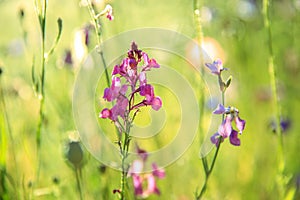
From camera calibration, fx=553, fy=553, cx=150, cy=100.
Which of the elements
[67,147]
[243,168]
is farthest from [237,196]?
[67,147]

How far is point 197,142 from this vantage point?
149 centimetres

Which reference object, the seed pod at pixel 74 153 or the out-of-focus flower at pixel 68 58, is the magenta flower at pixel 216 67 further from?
the out-of-focus flower at pixel 68 58

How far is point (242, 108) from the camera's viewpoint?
1.65m

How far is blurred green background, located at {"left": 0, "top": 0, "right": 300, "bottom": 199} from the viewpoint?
3.79 feet

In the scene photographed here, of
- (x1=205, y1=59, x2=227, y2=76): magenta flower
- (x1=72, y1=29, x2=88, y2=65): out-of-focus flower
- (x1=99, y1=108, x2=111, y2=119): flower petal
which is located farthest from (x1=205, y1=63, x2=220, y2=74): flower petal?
(x1=72, y1=29, x2=88, y2=65): out-of-focus flower

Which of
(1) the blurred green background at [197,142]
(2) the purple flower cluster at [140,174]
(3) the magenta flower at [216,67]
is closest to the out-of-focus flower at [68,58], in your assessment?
(1) the blurred green background at [197,142]

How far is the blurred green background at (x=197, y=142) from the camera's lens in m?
1.15

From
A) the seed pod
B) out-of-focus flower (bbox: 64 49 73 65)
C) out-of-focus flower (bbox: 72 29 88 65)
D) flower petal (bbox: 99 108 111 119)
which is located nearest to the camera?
flower petal (bbox: 99 108 111 119)

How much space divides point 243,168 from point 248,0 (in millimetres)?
613

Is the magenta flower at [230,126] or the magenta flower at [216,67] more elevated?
the magenta flower at [216,67]

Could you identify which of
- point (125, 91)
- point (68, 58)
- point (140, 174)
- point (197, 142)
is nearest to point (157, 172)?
point (140, 174)

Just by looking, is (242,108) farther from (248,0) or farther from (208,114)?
(248,0)

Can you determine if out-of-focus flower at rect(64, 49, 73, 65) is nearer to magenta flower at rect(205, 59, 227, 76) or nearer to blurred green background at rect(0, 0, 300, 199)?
blurred green background at rect(0, 0, 300, 199)

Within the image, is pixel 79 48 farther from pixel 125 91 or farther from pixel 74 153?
pixel 125 91
